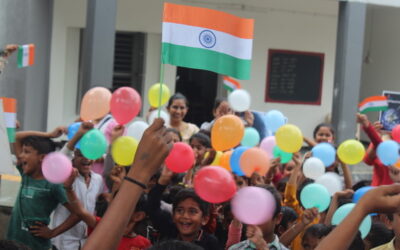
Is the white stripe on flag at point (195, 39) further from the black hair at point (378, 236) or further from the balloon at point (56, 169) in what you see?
the black hair at point (378, 236)

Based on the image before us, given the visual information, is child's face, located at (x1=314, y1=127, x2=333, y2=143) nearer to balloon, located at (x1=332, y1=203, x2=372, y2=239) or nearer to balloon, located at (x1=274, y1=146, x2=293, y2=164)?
balloon, located at (x1=274, y1=146, x2=293, y2=164)

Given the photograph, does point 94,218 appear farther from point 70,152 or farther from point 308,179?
point 308,179

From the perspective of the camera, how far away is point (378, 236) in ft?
12.1

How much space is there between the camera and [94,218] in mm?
4051

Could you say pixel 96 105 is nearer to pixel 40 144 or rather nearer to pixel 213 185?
pixel 40 144

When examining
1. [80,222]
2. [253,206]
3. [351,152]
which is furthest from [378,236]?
[80,222]

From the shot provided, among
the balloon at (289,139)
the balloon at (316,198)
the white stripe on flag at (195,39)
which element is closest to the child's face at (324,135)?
the balloon at (289,139)

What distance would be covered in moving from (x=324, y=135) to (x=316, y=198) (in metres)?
1.72

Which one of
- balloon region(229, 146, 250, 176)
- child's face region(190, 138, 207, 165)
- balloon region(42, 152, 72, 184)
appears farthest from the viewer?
child's face region(190, 138, 207, 165)

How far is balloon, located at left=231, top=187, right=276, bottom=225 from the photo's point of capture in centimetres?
306

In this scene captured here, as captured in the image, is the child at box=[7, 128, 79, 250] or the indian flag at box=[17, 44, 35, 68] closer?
the child at box=[7, 128, 79, 250]

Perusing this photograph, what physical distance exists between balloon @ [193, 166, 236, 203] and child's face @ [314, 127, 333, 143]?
2.43m

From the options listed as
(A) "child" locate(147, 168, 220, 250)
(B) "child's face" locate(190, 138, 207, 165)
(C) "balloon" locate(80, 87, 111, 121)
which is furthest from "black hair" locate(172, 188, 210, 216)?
(C) "balloon" locate(80, 87, 111, 121)

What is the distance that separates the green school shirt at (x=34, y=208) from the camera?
13.4 ft
